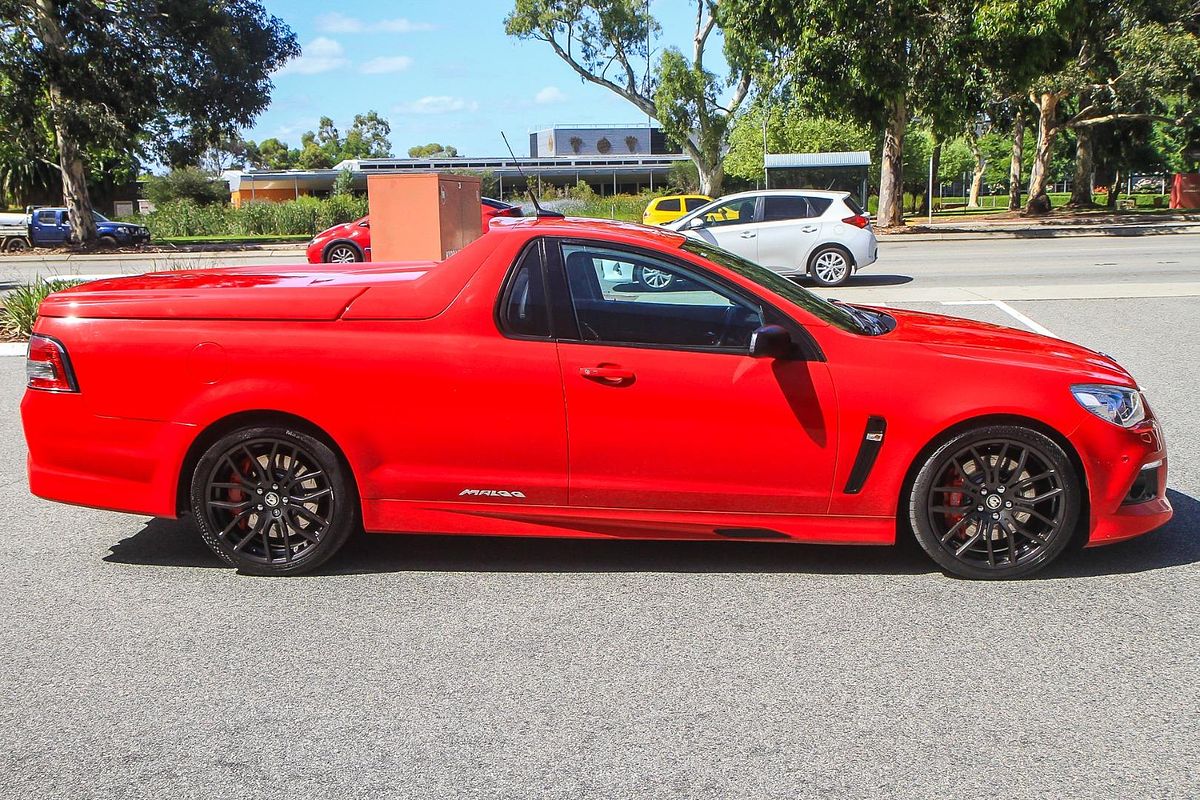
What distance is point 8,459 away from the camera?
7617 mm

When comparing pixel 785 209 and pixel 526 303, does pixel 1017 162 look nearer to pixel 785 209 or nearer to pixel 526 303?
pixel 785 209

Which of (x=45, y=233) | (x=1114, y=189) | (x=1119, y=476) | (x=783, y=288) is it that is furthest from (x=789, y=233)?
(x=1114, y=189)

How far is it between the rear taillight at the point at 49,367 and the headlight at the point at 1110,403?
450 centimetres

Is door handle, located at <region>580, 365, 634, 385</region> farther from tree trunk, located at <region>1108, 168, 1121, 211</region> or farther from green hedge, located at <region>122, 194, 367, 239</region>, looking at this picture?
tree trunk, located at <region>1108, 168, 1121, 211</region>

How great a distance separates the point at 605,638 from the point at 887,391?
1614 millimetres

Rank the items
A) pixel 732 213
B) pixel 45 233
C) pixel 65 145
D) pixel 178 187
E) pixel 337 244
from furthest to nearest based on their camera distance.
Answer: pixel 178 187 → pixel 45 233 → pixel 65 145 → pixel 337 244 → pixel 732 213

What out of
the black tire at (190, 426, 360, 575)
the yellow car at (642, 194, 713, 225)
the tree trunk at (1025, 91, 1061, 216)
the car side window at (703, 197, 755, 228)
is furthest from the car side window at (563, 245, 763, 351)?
the tree trunk at (1025, 91, 1061, 216)

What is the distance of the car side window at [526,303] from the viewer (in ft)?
16.8

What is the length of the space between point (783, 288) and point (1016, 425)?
123 centimetres

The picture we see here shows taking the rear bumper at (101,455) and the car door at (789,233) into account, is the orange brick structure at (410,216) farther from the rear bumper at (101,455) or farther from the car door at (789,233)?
the rear bumper at (101,455)

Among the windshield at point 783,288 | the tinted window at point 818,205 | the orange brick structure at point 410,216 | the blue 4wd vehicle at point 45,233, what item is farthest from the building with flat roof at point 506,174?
the windshield at point 783,288

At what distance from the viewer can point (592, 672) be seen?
4207mm

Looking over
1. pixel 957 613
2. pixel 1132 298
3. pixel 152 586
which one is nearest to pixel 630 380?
pixel 957 613

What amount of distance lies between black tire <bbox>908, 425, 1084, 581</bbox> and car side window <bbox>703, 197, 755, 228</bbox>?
1461 centimetres
